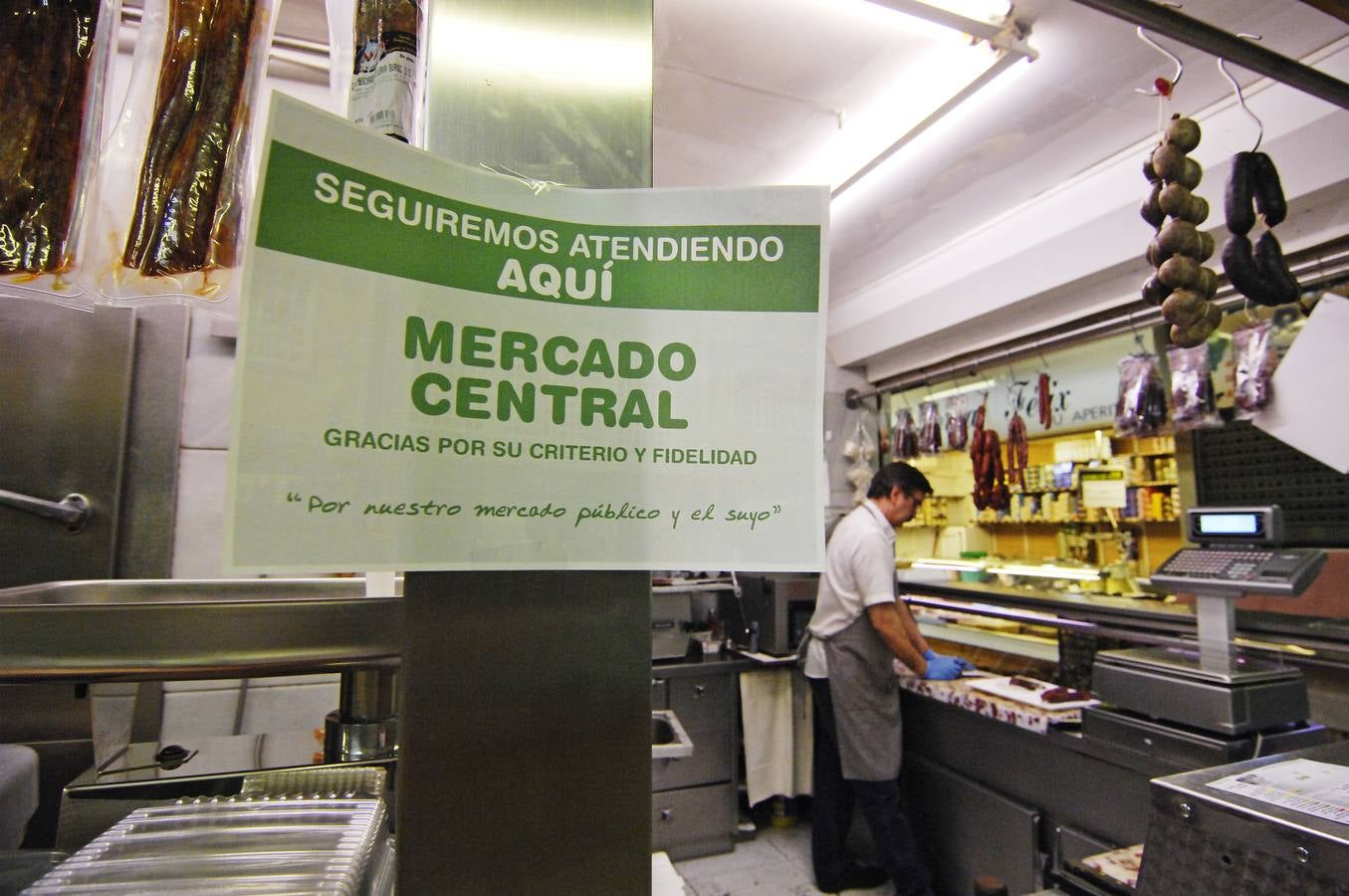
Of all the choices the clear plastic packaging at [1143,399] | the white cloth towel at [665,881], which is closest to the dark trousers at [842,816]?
the clear plastic packaging at [1143,399]

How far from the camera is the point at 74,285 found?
544 millimetres

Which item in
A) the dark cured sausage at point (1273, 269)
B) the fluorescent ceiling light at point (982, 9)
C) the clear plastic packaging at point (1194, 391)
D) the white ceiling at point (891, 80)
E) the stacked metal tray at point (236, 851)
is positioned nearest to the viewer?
the stacked metal tray at point (236, 851)

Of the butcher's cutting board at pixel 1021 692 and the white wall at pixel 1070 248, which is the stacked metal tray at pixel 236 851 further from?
the white wall at pixel 1070 248

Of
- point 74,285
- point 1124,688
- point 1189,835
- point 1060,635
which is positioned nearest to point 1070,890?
point 1189,835

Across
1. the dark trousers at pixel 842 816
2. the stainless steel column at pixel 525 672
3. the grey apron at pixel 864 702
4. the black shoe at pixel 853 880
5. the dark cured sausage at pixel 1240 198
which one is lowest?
the black shoe at pixel 853 880

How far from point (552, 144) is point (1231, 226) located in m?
2.24

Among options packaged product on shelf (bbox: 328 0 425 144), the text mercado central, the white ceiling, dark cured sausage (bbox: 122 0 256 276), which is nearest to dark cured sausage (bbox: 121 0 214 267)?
dark cured sausage (bbox: 122 0 256 276)

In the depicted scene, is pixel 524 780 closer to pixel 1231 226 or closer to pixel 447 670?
pixel 447 670

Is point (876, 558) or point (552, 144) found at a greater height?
point (552, 144)

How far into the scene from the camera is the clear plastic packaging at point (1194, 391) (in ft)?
10.1

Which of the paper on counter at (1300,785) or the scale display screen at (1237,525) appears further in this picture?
the scale display screen at (1237,525)

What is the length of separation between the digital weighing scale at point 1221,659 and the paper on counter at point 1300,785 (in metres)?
1.10

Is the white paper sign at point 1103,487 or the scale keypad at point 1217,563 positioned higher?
the white paper sign at point 1103,487

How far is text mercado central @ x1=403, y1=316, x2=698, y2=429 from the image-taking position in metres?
0.47
